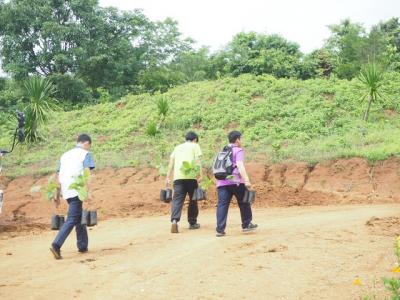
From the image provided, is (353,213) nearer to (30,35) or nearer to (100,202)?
(100,202)

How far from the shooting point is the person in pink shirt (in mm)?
9086

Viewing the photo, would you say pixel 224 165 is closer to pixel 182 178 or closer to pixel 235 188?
pixel 235 188

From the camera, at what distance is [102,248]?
353 inches

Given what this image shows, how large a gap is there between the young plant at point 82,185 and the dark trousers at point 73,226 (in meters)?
0.21

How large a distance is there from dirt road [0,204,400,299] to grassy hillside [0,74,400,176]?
22.3 ft

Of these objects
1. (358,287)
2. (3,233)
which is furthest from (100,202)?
(358,287)

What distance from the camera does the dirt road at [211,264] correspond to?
6.01 meters

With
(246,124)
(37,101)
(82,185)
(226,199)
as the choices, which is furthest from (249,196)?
(246,124)

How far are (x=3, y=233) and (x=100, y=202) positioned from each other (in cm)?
300

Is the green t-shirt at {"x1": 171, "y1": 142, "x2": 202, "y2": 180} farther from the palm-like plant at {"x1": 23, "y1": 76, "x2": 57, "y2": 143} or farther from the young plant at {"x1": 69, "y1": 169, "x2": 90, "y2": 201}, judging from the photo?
the palm-like plant at {"x1": 23, "y1": 76, "x2": 57, "y2": 143}

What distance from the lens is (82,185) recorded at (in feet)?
26.6

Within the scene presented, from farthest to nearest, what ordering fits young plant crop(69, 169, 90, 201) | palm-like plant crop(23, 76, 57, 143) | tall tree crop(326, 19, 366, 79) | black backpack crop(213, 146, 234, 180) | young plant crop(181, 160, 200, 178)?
tall tree crop(326, 19, 366, 79)
palm-like plant crop(23, 76, 57, 143)
young plant crop(181, 160, 200, 178)
black backpack crop(213, 146, 234, 180)
young plant crop(69, 169, 90, 201)

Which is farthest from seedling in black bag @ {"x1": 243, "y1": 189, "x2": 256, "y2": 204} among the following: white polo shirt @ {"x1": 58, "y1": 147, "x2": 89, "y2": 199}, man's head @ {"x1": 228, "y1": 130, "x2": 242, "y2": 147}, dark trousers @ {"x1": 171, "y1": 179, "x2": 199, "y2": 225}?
white polo shirt @ {"x1": 58, "y1": 147, "x2": 89, "y2": 199}

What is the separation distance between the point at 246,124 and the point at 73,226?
1434 centimetres
